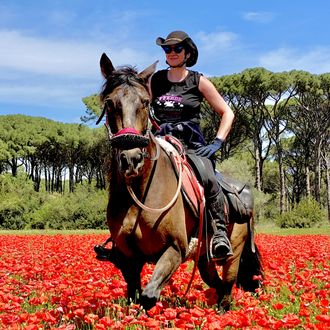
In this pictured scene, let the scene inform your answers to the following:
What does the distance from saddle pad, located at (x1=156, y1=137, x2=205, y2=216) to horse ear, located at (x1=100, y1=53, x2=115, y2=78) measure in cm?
87

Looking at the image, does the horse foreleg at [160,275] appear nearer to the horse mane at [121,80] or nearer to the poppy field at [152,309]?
the poppy field at [152,309]

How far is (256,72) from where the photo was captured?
150 ft

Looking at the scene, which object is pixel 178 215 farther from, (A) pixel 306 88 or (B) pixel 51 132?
(B) pixel 51 132

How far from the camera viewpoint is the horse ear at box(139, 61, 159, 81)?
4.72m

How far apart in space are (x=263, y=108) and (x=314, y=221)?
15065mm

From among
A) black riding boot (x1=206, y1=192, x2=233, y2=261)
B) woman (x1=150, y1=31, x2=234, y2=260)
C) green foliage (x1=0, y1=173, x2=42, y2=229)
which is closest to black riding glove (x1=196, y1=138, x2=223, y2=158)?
woman (x1=150, y1=31, x2=234, y2=260)

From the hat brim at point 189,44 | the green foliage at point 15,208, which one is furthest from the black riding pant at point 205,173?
the green foliage at point 15,208

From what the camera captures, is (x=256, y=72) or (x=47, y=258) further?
(x=256, y=72)

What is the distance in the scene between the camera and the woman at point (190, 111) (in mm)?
5367

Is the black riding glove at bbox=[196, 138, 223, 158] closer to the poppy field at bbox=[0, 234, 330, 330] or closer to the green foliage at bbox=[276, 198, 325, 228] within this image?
the poppy field at bbox=[0, 234, 330, 330]

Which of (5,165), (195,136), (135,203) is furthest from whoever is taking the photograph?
(5,165)

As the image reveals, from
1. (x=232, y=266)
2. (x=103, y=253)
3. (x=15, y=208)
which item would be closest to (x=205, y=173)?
(x=103, y=253)

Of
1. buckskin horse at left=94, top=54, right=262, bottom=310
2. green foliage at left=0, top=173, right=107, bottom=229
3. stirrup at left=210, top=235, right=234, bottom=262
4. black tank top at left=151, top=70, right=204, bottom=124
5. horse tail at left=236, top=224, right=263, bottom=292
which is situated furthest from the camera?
green foliage at left=0, top=173, right=107, bottom=229

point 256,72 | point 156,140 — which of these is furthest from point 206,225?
point 256,72
